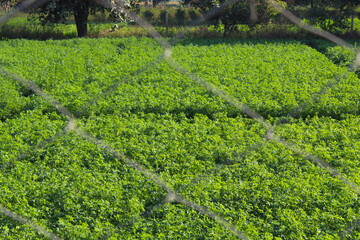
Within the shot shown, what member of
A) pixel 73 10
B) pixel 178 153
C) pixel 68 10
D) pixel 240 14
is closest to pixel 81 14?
pixel 73 10

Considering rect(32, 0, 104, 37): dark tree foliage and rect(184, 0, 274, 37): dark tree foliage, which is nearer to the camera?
rect(32, 0, 104, 37): dark tree foliage

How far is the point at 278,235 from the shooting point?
3744 millimetres

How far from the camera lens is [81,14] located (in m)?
17.5

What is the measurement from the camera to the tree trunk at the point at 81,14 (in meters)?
17.0

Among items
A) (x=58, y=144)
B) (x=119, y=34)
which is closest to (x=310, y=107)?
(x=58, y=144)

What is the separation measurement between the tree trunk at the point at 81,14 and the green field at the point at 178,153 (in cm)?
723

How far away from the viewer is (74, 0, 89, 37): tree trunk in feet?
55.7

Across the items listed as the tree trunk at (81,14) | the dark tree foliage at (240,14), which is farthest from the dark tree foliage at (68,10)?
the dark tree foliage at (240,14)

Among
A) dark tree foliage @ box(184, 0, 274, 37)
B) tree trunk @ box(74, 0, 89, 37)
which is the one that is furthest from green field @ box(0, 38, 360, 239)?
dark tree foliage @ box(184, 0, 274, 37)

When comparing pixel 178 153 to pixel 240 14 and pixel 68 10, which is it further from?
pixel 240 14

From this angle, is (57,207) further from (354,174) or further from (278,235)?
(354,174)

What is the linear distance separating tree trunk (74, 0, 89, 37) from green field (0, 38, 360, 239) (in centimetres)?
723

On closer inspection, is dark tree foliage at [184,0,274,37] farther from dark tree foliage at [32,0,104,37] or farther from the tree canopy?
dark tree foliage at [32,0,104,37]

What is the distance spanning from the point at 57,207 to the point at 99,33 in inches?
632
